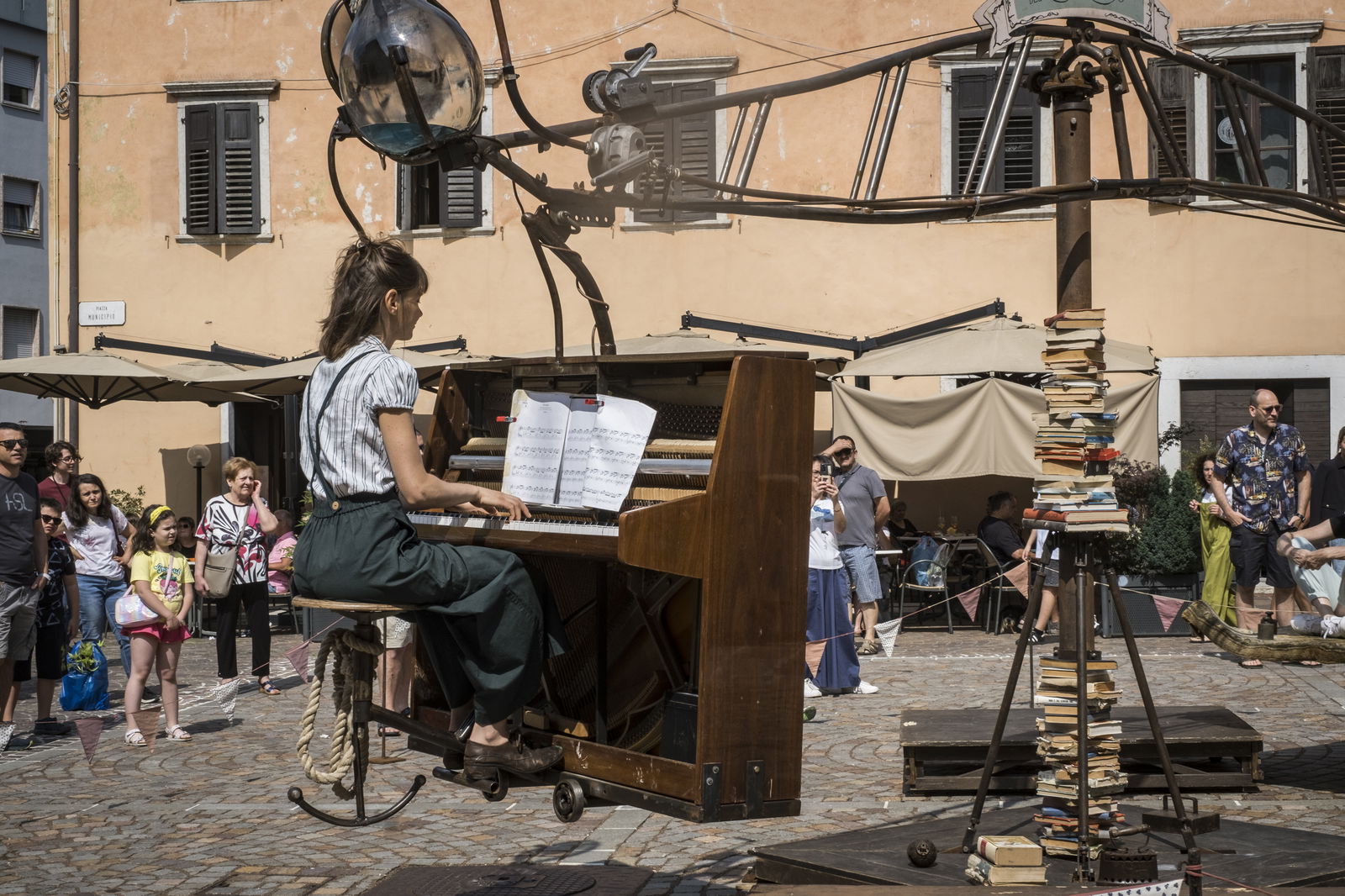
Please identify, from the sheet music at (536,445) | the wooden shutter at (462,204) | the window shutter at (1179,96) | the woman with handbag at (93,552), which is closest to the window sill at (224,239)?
the wooden shutter at (462,204)

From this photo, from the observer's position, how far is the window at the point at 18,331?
4147cm

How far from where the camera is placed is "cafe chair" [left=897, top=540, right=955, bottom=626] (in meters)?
15.3

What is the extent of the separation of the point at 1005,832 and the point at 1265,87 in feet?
47.1

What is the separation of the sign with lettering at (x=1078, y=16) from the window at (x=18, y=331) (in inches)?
1558

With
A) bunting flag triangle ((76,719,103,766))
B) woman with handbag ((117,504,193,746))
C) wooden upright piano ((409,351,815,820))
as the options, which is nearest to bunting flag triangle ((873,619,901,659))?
wooden upright piano ((409,351,815,820))

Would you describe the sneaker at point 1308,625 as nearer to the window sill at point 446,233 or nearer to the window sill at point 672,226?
the window sill at point 672,226

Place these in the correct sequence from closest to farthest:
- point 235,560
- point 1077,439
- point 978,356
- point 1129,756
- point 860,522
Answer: point 1077,439 → point 1129,756 → point 235,560 → point 860,522 → point 978,356

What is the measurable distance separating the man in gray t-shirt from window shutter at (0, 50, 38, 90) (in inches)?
1394

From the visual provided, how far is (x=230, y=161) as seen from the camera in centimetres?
2027

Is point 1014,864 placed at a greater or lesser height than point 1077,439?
lesser

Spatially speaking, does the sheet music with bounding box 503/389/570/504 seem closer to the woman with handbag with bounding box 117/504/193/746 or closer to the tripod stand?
the tripod stand

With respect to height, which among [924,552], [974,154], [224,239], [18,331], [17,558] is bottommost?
[924,552]

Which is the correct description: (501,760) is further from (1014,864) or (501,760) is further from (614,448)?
(1014,864)

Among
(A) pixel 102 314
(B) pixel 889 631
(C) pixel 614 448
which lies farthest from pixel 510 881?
(A) pixel 102 314
